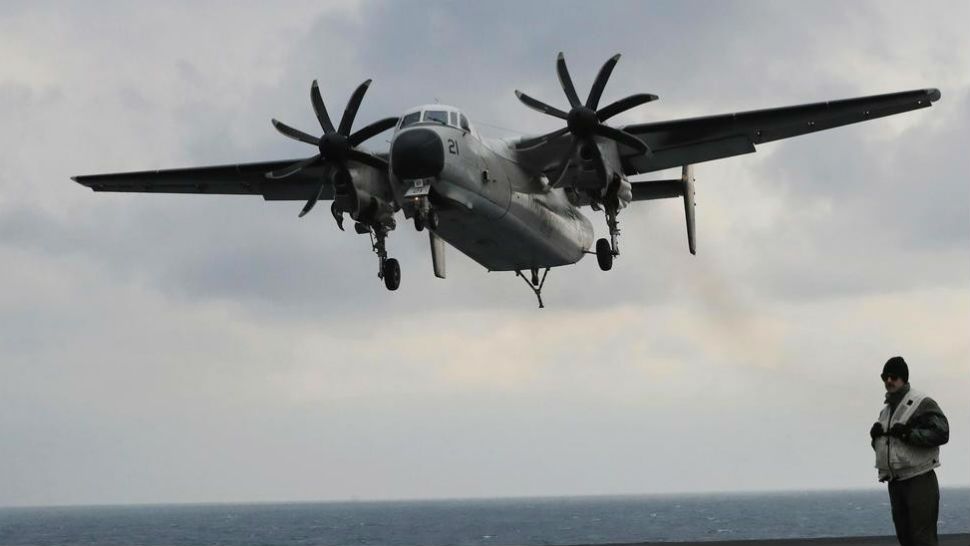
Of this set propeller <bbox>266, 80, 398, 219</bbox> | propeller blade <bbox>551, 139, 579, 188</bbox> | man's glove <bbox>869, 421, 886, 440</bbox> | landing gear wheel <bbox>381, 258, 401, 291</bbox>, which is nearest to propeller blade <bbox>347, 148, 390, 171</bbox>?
propeller <bbox>266, 80, 398, 219</bbox>

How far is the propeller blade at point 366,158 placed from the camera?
1097 inches

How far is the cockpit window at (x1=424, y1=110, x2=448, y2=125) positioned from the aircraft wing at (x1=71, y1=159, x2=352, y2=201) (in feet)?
21.8

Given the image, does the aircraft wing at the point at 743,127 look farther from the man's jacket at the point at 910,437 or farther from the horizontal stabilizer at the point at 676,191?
the man's jacket at the point at 910,437

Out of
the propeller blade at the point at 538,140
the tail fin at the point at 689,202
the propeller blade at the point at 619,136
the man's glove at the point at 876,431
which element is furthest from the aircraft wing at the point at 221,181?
the man's glove at the point at 876,431

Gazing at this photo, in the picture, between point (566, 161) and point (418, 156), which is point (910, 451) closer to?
point (418, 156)

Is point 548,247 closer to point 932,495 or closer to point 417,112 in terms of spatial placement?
point 417,112

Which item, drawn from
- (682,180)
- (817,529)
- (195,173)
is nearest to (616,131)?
(682,180)

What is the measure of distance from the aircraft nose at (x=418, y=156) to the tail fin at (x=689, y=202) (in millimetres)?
13212

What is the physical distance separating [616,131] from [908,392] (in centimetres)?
1834

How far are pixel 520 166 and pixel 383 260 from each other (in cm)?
452

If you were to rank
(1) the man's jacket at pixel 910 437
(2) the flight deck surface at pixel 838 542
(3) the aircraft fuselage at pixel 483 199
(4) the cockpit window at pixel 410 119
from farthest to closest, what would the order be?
1. (4) the cockpit window at pixel 410 119
2. (3) the aircraft fuselage at pixel 483 199
3. (2) the flight deck surface at pixel 838 542
4. (1) the man's jacket at pixel 910 437

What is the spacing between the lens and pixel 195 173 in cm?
3183

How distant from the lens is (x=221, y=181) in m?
32.4

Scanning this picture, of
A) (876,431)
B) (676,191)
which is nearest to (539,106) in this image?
(676,191)
